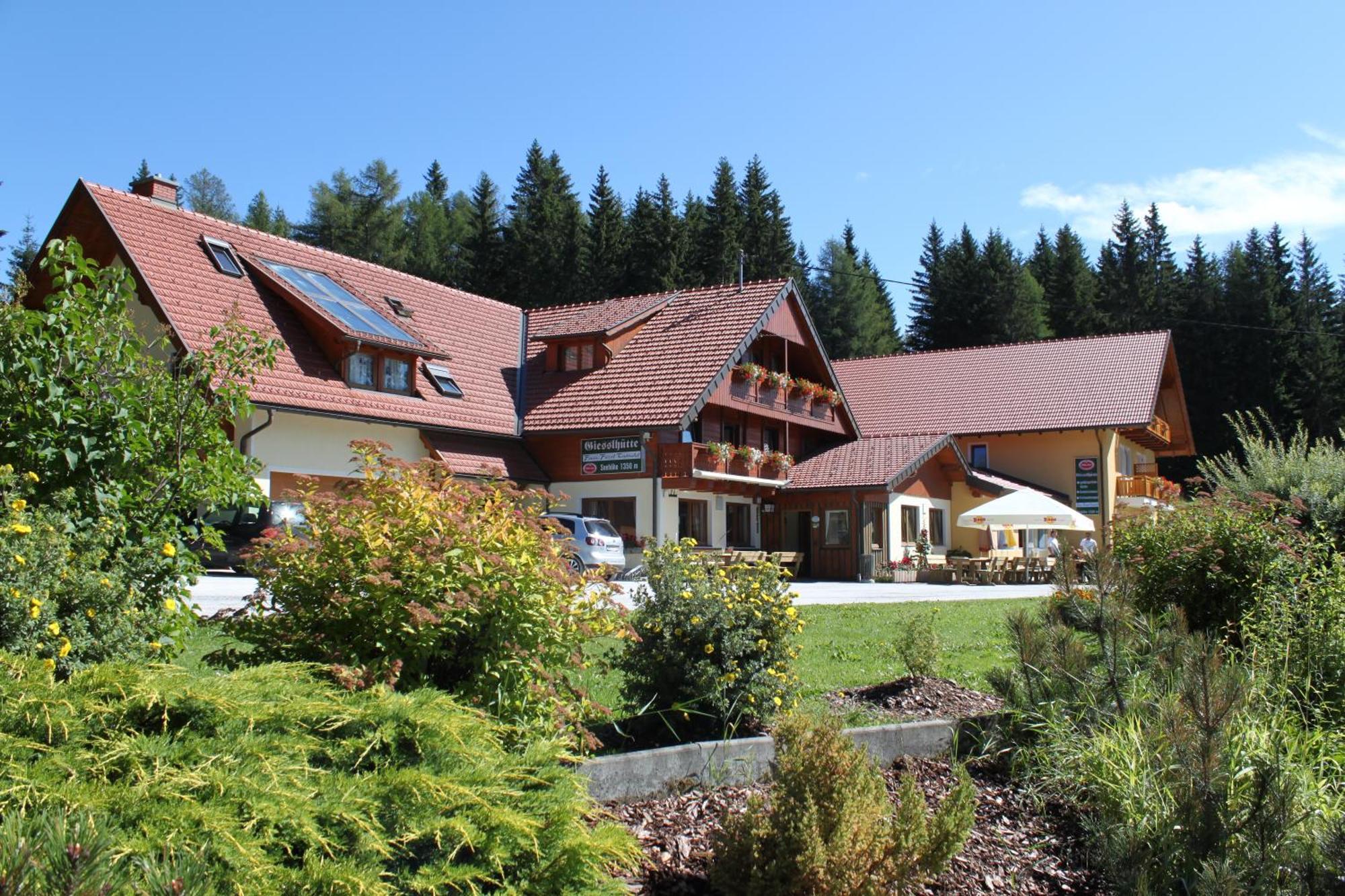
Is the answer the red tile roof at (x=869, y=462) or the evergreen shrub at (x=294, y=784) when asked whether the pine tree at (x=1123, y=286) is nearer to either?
the red tile roof at (x=869, y=462)

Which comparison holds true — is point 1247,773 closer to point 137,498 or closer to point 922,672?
point 922,672

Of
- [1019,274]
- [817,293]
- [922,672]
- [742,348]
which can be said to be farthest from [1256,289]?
[922,672]

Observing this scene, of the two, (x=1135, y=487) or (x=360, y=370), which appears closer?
(x=360, y=370)

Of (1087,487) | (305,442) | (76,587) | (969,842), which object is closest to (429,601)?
(76,587)

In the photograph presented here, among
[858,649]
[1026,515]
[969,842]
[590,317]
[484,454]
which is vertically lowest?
[969,842]

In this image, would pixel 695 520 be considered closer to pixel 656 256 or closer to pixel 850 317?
pixel 656 256

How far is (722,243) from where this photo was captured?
→ 194 feet

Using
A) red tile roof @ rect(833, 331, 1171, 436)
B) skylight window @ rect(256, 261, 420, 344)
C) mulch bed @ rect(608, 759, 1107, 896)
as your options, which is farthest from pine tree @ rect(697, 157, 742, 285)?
mulch bed @ rect(608, 759, 1107, 896)

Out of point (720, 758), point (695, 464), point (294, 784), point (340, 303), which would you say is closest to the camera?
point (294, 784)

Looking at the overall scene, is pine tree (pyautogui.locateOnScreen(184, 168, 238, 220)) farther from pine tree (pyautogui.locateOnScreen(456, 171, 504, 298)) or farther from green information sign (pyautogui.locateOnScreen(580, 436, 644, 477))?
green information sign (pyautogui.locateOnScreen(580, 436, 644, 477))

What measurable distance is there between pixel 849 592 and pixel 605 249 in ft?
121

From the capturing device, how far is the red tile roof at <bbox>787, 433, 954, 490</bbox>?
33.1 metres

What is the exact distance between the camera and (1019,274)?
234ft

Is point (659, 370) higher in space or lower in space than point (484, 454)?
higher
